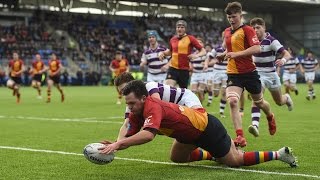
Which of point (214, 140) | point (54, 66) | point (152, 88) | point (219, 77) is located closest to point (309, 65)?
point (219, 77)

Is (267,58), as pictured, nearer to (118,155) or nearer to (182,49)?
(182,49)

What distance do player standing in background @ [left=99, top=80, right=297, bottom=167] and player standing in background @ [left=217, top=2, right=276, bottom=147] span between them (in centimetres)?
255

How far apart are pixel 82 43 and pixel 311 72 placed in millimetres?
28891

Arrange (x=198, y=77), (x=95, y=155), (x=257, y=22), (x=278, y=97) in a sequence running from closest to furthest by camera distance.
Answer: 1. (x=95, y=155)
2. (x=257, y=22)
3. (x=278, y=97)
4. (x=198, y=77)

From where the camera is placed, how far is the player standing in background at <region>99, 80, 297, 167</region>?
21.8ft

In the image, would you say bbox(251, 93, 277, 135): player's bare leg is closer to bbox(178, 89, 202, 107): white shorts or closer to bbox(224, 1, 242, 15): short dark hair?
bbox(224, 1, 242, 15): short dark hair

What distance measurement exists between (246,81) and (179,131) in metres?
4.17

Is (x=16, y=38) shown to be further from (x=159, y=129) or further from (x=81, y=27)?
(x=159, y=129)

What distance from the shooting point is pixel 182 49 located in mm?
16391

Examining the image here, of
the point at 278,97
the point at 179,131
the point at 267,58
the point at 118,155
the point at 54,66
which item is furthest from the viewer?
the point at 54,66

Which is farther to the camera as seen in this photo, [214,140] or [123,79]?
[123,79]

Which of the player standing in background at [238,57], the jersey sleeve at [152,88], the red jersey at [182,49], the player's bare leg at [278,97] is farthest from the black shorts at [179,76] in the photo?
the jersey sleeve at [152,88]

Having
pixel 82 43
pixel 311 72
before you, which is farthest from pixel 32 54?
pixel 311 72

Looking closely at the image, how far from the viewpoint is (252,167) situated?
7.89m
